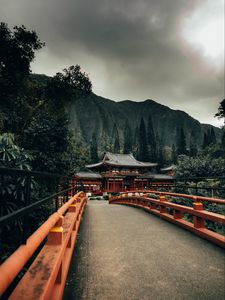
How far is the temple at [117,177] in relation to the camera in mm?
53050

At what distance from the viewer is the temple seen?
5305cm

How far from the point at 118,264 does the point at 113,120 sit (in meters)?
165

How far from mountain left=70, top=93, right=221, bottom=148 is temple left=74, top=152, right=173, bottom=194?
79.5m

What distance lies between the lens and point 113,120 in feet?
550

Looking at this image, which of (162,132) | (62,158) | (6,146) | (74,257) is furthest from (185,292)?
(162,132)

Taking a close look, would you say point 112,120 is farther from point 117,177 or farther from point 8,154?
point 8,154

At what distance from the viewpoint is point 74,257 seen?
465 cm

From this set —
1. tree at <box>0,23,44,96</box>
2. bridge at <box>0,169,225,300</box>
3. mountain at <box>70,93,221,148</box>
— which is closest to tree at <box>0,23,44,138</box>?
→ tree at <box>0,23,44,96</box>

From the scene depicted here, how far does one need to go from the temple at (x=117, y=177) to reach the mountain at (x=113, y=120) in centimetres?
7946

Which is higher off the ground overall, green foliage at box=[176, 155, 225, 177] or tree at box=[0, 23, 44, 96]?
tree at box=[0, 23, 44, 96]

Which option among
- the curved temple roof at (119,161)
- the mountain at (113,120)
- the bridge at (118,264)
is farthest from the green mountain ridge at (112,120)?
the bridge at (118,264)

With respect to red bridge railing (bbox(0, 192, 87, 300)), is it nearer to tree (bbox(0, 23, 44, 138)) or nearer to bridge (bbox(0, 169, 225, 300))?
bridge (bbox(0, 169, 225, 300))

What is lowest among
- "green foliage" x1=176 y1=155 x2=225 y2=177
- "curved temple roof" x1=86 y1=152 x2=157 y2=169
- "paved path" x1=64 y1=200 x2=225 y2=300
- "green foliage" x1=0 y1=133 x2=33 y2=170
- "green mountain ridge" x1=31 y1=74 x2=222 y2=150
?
"paved path" x1=64 y1=200 x2=225 y2=300

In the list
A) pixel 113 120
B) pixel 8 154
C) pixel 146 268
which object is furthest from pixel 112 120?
pixel 146 268
